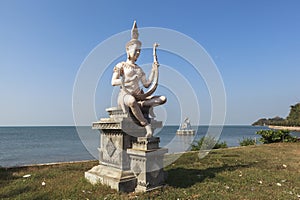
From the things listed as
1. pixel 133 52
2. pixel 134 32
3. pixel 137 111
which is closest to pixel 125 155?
pixel 137 111

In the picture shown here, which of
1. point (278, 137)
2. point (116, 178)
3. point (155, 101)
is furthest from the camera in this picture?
point (278, 137)

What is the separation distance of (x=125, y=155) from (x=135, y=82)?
1796mm

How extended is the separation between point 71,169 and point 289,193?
6150 mm

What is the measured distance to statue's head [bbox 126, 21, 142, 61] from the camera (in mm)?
5810

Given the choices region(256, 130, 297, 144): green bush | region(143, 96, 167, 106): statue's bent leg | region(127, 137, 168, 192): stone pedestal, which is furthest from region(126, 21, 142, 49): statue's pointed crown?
region(256, 130, 297, 144): green bush

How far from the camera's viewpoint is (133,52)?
5.81 m

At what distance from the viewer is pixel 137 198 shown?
4.41 m

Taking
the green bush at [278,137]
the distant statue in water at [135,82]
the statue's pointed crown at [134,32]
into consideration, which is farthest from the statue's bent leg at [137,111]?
the green bush at [278,137]

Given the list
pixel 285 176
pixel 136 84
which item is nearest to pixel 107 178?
pixel 136 84

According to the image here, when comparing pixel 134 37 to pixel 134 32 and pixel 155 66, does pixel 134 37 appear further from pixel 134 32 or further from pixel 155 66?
pixel 155 66

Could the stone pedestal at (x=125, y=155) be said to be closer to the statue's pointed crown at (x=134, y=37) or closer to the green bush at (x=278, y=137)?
the statue's pointed crown at (x=134, y=37)

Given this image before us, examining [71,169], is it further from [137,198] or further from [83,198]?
[137,198]

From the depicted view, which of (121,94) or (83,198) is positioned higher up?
Answer: (121,94)

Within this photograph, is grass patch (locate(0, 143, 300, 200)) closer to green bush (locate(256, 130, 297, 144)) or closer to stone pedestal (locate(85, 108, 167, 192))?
stone pedestal (locate(85, 108, 167, 192))
